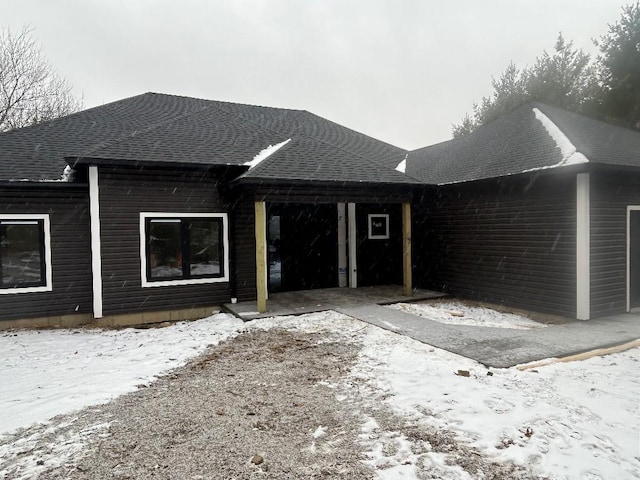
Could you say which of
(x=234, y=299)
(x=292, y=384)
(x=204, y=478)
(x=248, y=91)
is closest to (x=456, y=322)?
(x=292, y=384)

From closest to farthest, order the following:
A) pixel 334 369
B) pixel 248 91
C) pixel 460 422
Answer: pixel 460 422
pixel 334 369
pixel 248 91

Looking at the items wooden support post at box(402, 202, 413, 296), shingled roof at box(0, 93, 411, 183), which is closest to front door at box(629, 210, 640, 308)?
wooden support post at box(402, 202, 413, 296)

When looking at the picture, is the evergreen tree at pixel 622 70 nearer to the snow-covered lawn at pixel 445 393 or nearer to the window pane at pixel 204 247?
the snow-covered lawn at pixel 445 393

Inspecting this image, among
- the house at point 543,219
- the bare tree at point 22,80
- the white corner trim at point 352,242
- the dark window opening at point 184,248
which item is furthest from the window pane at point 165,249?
the bare tree at point 22,80

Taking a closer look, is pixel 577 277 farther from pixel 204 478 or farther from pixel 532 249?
pixel 204 478

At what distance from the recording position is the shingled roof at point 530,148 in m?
7.39

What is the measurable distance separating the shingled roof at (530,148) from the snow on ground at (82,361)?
6.26m

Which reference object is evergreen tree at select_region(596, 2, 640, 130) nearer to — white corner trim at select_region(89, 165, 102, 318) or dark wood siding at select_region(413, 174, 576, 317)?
dark wood siding at select_region(413, 174, 576, 317)

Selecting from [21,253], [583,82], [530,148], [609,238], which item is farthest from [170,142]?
[583,82]

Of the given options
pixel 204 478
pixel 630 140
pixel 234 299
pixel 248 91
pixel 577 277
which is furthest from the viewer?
pixel 248 91

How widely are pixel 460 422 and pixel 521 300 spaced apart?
217 inches

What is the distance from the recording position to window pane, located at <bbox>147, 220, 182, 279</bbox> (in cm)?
793

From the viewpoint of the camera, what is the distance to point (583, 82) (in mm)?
21000

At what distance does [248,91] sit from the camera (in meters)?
32.1
